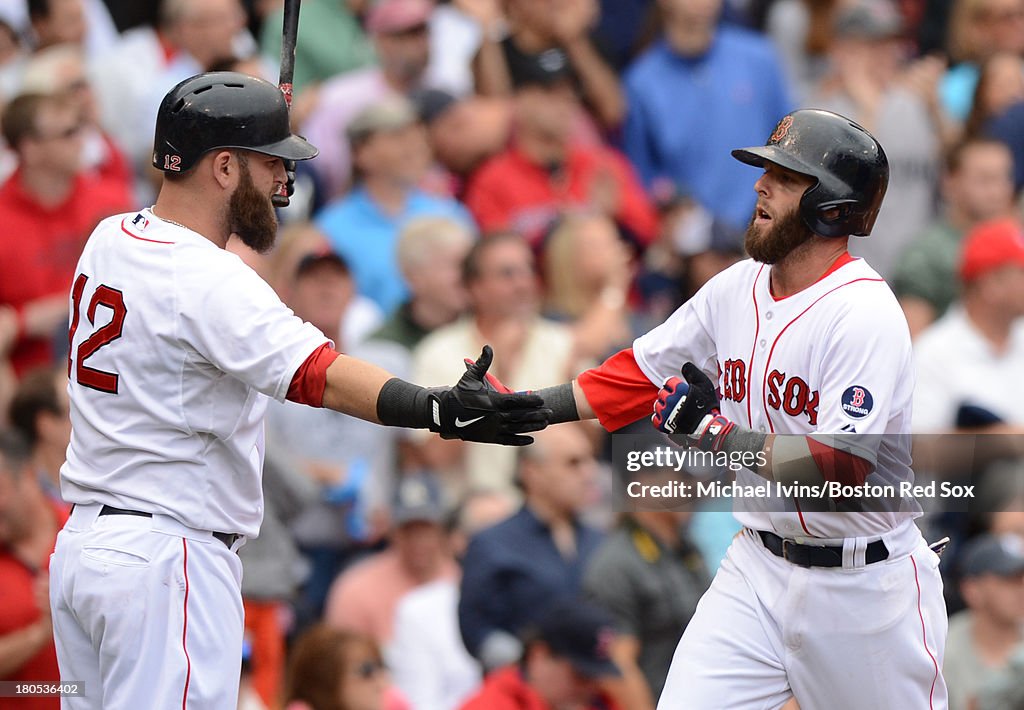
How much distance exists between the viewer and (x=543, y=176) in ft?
33.0

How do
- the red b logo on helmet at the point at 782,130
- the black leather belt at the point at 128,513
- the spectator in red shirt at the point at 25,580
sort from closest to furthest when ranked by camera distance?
the black leather belt at the point at 128,513 < the red b logo on helmet at the point at 782,130 < the spectator in red shirt at the point at 25,580

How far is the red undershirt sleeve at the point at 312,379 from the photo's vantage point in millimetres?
4863

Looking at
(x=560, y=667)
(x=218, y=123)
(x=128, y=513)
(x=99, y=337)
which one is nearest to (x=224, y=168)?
(x=218, y=123)

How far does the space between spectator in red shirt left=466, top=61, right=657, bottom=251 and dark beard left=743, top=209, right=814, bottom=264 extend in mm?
4633

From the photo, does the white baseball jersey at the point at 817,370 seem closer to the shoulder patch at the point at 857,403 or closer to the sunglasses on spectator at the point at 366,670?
the shoulder patch at the point at 857,403

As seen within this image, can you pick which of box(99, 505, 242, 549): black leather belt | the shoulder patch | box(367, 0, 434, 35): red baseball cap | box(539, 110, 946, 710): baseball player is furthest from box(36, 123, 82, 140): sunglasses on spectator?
the shoulder patch

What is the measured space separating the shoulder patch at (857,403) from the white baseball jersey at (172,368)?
1.58m

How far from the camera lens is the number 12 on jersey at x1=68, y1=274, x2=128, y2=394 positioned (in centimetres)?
492

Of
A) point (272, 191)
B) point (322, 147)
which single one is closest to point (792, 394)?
point (272, 191)

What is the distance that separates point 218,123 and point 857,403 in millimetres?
2092

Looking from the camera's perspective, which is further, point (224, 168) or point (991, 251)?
point (991, 251)

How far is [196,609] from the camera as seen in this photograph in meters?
4.93

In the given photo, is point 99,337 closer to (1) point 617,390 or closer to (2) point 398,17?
(1) point 617,390

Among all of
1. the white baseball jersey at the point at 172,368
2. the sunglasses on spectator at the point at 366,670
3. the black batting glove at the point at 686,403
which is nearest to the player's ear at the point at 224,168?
→ the white baseball jersey at the point at 172,368
